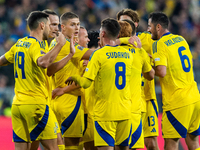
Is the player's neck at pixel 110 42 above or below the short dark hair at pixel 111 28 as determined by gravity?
below

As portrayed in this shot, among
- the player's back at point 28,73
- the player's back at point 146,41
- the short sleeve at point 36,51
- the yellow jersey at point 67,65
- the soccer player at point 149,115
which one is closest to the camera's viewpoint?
the short sleeve at point 36,51

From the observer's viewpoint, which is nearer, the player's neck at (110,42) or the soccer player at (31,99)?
the soccer player at (31,99)

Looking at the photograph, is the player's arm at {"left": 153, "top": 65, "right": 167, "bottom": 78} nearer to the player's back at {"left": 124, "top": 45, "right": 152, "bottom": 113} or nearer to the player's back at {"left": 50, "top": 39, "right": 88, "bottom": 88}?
the player's back at {"left": 124, "top": 45, "right": 152, "bottom": 113}

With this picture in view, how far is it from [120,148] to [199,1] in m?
14.0

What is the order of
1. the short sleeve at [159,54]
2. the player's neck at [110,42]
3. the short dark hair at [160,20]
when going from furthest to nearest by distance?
the short dark hair at [160,20]
the short sleeve at [159,54]
the player's neck at [110,42]

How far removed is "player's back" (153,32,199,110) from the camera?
228 inches

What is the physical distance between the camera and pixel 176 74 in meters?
5.84

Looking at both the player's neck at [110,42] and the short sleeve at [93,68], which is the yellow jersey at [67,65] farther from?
the short sleeve at [93,68]

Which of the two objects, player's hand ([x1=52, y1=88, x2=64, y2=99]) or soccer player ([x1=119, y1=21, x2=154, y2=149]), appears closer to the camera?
soccer player ([x1=119, y1=21, x2=154, y2=149])

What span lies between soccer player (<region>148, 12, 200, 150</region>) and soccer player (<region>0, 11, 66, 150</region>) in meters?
1.86

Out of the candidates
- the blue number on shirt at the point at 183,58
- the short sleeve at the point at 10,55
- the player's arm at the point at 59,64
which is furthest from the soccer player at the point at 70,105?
the blue number on shirt at the point at 183,58

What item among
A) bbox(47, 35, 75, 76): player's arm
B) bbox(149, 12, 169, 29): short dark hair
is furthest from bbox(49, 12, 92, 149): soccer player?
bbox(149, 12, 169, 29): short dark hair

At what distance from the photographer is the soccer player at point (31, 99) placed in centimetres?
504

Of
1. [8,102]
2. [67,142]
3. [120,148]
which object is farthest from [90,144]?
[8,102]
